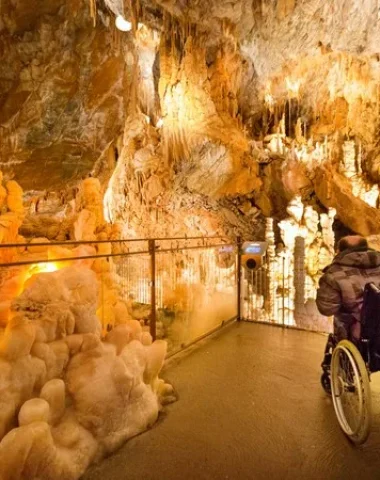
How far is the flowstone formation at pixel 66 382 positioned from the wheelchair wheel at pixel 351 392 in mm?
1419

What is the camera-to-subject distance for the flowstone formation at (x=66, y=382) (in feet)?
6.26

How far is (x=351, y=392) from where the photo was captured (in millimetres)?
2490

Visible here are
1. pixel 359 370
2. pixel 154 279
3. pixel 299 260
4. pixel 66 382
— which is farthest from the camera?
pixel 299 260

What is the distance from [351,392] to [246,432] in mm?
847

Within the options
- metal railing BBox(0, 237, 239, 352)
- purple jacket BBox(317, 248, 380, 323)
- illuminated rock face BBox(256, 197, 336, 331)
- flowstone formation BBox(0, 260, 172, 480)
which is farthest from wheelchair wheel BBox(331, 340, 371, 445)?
illuminated rock face BBox(256, 197, 336, 331)

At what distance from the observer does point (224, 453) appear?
2.34 metres

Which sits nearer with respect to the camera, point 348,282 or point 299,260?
point 348,282

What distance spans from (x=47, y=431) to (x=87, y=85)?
25.2ft

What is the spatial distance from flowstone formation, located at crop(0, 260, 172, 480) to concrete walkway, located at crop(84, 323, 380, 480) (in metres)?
0.20

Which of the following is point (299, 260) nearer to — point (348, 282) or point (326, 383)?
point (326, 383)

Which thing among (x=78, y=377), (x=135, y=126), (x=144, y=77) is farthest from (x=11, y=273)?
(x=144, y=77)

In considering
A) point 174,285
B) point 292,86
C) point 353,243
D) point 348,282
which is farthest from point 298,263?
point 348,282

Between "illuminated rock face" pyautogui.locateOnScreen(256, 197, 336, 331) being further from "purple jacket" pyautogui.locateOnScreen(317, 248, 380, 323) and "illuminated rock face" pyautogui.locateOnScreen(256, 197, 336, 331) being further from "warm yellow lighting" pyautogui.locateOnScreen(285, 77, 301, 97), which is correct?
"purple jacket" pyautogui.locateOnScreen(317, 248, 380, 323)

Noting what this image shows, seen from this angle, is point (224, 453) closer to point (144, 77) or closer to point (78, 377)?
point (78, 377)
